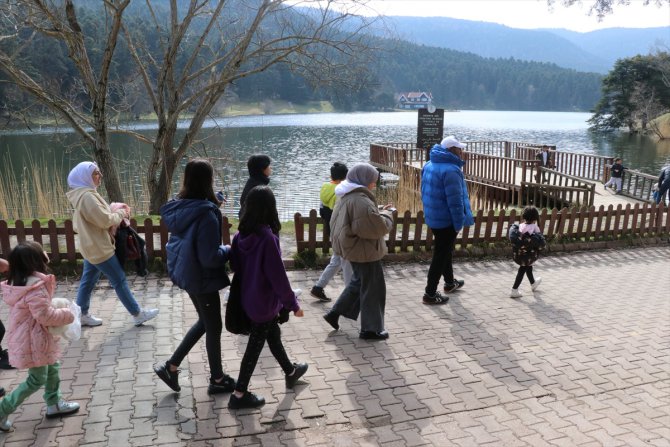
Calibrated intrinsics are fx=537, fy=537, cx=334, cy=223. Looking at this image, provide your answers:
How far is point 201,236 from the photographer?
3.46 metres

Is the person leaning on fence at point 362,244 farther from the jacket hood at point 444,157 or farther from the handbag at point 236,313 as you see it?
the handbag at point 236,313

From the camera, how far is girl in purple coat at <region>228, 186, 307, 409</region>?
349cm

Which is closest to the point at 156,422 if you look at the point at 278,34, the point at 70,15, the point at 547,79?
the point at 70,15

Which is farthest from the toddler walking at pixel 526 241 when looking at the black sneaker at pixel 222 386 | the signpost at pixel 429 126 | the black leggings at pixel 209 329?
the signpost at pixel 429 126

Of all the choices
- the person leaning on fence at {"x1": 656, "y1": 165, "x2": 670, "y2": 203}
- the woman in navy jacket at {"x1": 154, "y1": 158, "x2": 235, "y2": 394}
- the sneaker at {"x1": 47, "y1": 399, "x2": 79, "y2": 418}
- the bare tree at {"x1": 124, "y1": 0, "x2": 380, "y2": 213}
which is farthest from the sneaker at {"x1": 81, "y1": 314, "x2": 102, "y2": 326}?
the person leaning on fence at {"x1": 656, "y1": 165, "x2": 670, "y2": 203}

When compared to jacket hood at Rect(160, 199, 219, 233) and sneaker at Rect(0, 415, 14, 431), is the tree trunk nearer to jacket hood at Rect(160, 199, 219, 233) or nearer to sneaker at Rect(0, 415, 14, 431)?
jacket hood at Rect(160, 199, 219, 233)

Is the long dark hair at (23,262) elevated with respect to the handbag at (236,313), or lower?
elevated

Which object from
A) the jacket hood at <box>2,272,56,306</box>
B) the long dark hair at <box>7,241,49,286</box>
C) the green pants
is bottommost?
the green pants

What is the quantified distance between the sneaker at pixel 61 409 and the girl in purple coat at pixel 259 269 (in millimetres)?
1062

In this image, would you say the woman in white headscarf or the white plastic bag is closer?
the white plastic bag

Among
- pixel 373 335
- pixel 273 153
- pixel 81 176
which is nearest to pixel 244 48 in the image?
pixel 81 176

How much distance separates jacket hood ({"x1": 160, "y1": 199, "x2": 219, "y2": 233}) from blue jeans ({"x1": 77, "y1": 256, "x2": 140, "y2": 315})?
166 centimetres

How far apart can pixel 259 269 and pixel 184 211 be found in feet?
2.00

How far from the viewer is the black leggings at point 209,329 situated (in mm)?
A: 3658
